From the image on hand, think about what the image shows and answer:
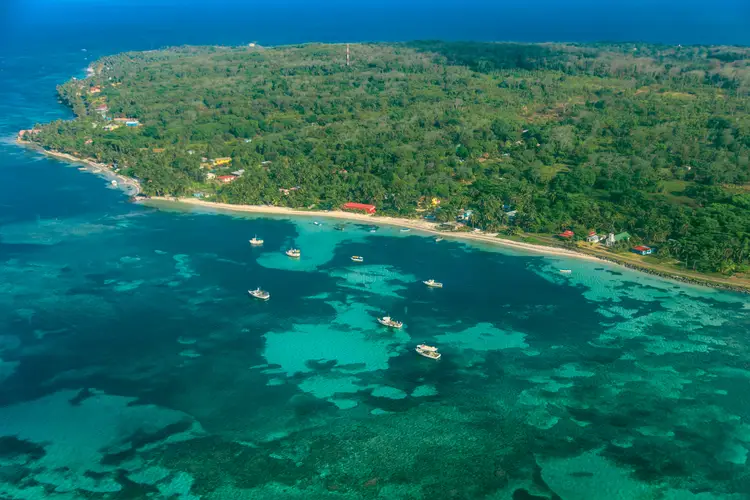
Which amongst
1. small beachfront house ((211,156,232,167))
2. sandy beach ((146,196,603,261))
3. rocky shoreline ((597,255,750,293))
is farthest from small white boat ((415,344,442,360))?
small beachfront house ((211,156,232,167))

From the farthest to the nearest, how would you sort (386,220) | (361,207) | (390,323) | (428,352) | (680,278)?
(361,207) < (386,220) < (680,278) < (390,323) < (428,352)

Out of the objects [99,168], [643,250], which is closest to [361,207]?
[643,250]

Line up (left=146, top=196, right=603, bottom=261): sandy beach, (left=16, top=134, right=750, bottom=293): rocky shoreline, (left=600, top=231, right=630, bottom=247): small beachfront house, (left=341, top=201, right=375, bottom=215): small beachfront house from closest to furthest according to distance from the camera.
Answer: (left=16, top=134, right=750, bottom=293): rocky shoreline → (left=600, top=231, right=630, bottom=247): small beachfront house → (left=146, top=196, right=603, bottom=261): sandy beach → (left=341, top=201, right=375, bottom=215): small beachfront house

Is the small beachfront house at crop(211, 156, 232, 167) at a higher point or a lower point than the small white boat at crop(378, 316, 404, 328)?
higher

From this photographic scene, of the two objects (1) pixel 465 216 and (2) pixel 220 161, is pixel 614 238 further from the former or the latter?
(2) pixel 220 161

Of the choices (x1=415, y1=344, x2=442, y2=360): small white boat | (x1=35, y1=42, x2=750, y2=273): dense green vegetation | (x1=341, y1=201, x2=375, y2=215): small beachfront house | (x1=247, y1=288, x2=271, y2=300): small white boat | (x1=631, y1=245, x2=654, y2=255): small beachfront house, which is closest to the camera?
(x1=415, y1=344, x2=442, y2=360): small white boat

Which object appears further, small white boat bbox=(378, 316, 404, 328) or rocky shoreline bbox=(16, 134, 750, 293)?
rocky shoreline bbox=(16, 134, 750, 293)

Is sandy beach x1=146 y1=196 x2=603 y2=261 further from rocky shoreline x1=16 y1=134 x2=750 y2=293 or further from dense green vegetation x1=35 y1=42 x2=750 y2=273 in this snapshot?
dense green vegetation x1=35 y1=42 x2=750 y2=273
